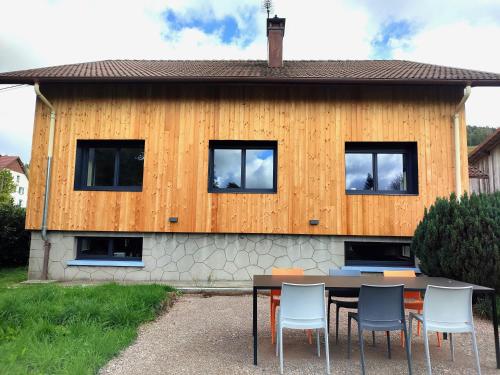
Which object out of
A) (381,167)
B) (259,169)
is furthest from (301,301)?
(381,167)

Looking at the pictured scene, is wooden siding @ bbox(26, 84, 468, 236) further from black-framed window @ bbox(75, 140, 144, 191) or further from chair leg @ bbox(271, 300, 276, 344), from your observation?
chair leg @ bbox(271, 300, 276, 344)

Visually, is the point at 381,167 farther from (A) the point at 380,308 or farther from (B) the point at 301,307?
(B) the point at 301,307

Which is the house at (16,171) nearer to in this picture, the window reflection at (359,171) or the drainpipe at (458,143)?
the window reflection at (359,171)

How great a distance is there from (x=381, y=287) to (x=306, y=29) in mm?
12600

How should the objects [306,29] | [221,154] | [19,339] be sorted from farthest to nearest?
[306,29]
[221,154]
[19,339]

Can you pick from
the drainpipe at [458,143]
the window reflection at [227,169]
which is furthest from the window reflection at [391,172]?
the window reflection at [227,169]

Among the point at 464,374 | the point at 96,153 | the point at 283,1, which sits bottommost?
the point at 464,374

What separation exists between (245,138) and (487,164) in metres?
13.2

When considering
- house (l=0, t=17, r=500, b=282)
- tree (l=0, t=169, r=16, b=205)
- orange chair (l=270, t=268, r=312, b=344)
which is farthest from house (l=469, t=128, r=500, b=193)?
tree (l=0, t=169, r=16, b=205)

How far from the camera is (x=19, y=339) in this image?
149 inches

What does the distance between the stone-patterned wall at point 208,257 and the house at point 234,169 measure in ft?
0.08

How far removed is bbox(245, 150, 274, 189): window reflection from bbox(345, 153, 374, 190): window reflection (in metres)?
1.96

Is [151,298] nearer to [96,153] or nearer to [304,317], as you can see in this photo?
[304,317]

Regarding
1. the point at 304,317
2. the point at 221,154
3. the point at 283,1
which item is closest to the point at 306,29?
the point at 283,1
